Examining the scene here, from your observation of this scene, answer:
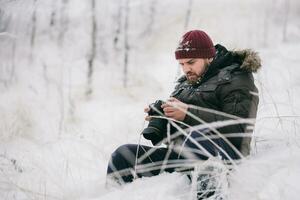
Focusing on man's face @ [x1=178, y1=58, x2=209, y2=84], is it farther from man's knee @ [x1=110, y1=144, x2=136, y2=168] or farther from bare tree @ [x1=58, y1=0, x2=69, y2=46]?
bare tree @ [x1=58, y1=0, x2=69, y2=46]

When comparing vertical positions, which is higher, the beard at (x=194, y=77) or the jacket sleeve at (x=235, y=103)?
the beard at (x=194, y=77)

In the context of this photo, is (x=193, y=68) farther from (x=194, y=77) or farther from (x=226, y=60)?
(x=226, y=60)

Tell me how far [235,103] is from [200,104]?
23cm

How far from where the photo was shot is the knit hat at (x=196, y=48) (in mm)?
2492

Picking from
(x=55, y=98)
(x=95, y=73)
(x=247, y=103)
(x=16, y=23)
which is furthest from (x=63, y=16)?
(x=247, y=103)

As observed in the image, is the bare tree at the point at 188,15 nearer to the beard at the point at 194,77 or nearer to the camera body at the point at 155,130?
the beard at the point at 194,77

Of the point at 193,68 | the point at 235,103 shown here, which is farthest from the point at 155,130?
the point at 193,68

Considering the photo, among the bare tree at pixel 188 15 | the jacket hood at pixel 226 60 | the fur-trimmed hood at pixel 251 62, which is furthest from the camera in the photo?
the bare tree at pixel 188 15

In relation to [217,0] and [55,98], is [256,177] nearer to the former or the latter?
[55,98]

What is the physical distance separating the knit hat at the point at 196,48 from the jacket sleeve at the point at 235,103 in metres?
0.38

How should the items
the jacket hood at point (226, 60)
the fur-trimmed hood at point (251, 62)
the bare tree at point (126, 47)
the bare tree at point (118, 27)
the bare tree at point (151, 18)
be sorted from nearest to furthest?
the fur-trimmed hood at point (251, 62)
the jacket hood at point (226, 60)
the bare tree at point (126, 47)
the bare tree at point (118, 27)
the bare tree at point (151, 18)

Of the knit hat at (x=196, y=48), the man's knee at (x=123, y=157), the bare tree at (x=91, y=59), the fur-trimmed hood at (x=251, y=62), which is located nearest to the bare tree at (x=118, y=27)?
the bare tree at (x=91, y=59)

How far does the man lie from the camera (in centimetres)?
201

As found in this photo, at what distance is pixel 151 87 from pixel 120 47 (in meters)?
4.72
